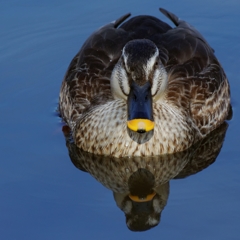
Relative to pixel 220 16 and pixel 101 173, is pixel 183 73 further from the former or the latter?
pixel 220 16

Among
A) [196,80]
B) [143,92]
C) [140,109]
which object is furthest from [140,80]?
[196,80]

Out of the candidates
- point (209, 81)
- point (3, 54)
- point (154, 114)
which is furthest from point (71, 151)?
point (3, 54)

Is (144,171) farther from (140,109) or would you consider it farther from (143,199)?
(140,109)

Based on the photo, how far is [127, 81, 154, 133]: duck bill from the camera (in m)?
9.79

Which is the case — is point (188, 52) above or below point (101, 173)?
above

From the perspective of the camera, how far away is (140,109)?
9.94 m

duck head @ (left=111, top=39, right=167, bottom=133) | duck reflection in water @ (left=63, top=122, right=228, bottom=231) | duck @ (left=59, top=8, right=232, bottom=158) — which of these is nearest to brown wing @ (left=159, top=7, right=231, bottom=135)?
duck @ (left=59, top=8, right=232, bottom=158)

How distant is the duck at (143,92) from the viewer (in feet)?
33.6

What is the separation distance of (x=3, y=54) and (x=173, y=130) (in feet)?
12.1

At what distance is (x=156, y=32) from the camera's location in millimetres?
11969

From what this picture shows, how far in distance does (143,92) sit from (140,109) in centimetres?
23

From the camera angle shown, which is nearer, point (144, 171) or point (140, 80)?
point (140, 80)

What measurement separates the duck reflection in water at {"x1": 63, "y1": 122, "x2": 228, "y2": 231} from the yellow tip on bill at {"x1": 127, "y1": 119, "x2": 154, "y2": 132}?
805 mm

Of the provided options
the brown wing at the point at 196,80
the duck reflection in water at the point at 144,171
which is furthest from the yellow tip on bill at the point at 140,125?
the brown wing at the point at 196,80
